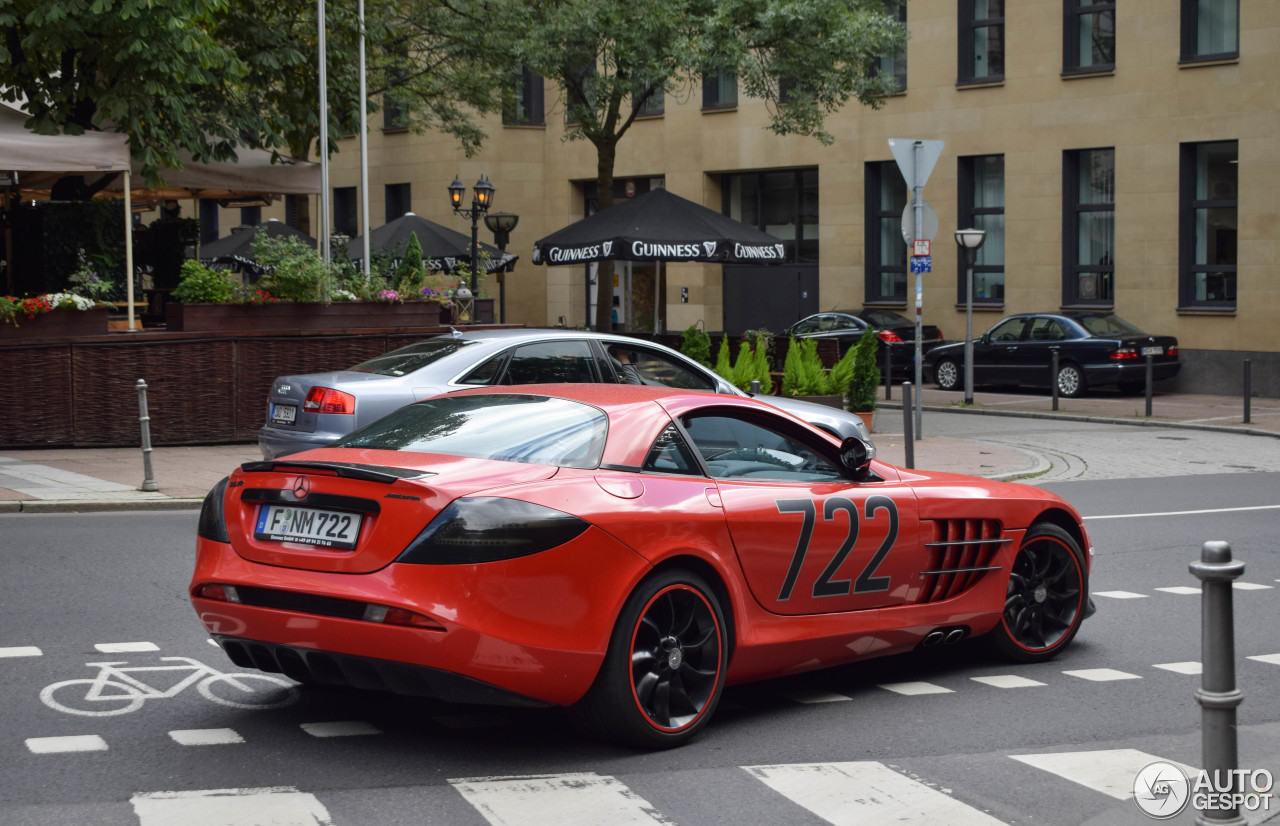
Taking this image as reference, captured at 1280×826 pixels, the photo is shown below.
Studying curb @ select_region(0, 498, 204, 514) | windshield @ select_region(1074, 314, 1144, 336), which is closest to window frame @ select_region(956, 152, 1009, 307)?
windshield @ select_region(1074, 314, 1144, 336)

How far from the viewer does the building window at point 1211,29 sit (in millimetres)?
28938

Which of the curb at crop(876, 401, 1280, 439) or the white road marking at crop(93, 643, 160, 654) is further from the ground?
the white road marking at crop(93, 643, 160, 654)

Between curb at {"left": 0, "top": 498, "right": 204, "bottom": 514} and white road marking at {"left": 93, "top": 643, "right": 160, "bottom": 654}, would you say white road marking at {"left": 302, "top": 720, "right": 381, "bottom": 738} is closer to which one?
white road marking at {"left": 93, "top": 643, "right": 160, "bottom": 654}

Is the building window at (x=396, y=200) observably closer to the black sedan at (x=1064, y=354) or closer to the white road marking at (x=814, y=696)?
the black sedan at (x=1064, y=354)

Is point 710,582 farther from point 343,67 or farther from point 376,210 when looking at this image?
point 376,210

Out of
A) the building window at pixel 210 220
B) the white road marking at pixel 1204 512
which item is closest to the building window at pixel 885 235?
the white road marking at pixel 1204 512

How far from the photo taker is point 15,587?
8.56 meters

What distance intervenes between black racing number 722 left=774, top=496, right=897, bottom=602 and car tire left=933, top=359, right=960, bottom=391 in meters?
23.3

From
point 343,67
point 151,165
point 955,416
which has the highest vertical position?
point 343,67

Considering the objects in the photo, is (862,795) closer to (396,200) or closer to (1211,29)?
(1211,29)

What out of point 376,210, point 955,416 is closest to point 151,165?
point 955,416

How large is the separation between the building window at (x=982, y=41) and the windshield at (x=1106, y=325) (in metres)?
6.74

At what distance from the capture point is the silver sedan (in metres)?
11.9

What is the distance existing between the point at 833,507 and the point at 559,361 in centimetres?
639
